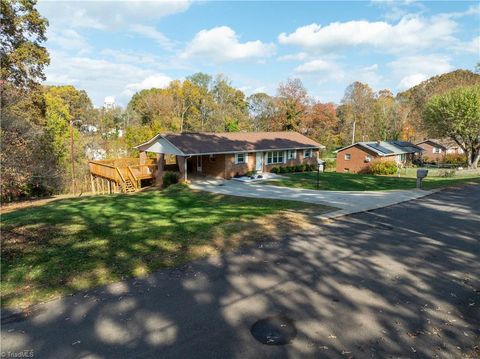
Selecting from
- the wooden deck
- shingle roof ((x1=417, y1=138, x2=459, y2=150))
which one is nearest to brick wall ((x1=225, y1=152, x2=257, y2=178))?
the wooden deck

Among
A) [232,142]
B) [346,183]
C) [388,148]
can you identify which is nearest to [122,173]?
[232,142]

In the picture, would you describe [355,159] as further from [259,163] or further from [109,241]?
[109,241]

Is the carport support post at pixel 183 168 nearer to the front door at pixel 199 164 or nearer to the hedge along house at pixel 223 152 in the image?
the hedge along house at pixel 223 152

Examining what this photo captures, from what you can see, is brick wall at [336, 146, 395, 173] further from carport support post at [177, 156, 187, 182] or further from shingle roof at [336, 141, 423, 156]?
carport support post at [177, 156, 187, 182]

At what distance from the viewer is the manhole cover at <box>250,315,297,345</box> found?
15.2ft

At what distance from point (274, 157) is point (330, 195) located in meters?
13.2

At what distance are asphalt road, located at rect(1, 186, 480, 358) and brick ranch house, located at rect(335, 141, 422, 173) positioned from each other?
114 feet

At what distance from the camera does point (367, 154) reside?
41906 millimetres

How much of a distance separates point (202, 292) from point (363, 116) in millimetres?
65118

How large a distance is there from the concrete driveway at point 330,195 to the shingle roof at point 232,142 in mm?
2678

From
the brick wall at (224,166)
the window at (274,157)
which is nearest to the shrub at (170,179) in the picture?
the brick wall at (224,166)

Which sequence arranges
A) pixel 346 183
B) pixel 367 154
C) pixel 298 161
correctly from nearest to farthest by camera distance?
pixel 346 183 → pixel 298 161 → pixel 367 154

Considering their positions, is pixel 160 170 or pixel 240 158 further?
pixel 240 158

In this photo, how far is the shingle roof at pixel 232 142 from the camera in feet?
81.6
